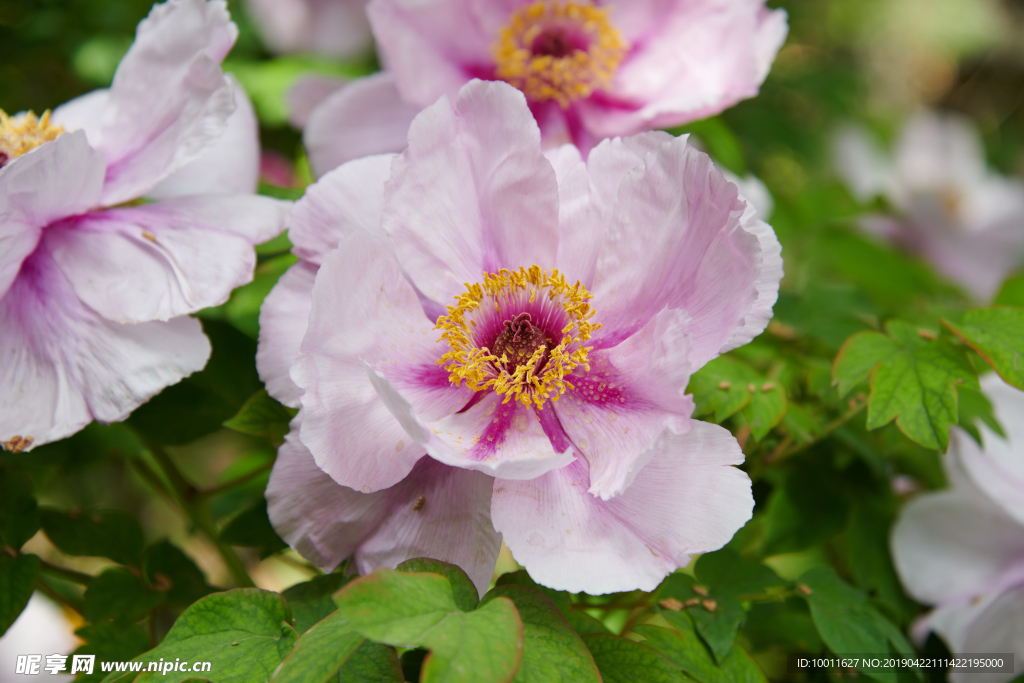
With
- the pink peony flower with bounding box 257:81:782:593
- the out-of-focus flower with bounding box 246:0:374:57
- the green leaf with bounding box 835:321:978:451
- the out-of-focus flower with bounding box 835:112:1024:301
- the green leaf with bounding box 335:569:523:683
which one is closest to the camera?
the green leaf with bounding box 335:569:523:683

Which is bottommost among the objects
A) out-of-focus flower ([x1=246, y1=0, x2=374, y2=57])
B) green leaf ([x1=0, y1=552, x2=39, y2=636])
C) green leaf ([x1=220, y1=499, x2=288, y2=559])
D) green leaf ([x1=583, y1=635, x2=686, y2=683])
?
green leaf ([x1=220, y1=499, x2=288, y2=559])

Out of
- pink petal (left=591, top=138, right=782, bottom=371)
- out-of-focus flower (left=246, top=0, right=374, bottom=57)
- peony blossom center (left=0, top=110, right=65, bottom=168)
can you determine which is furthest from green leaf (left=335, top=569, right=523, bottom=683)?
out-of-focus flower (left=246, top=0, right=374, bottom=57)

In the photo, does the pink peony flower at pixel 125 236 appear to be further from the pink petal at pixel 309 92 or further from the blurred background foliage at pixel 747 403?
the pink petal at pixel 309 92

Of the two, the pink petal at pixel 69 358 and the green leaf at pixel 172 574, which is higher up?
the pink petal at pixel 69 358

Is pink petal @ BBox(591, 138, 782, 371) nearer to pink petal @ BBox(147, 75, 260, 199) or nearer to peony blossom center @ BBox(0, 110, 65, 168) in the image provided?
pink petal @ BBox(147, 75, 260, 199)

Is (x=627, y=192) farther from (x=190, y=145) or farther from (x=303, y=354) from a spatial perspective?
(x=190, y=145)

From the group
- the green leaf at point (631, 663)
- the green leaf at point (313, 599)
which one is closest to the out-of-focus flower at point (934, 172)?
the green leaf at point (631, 663)
